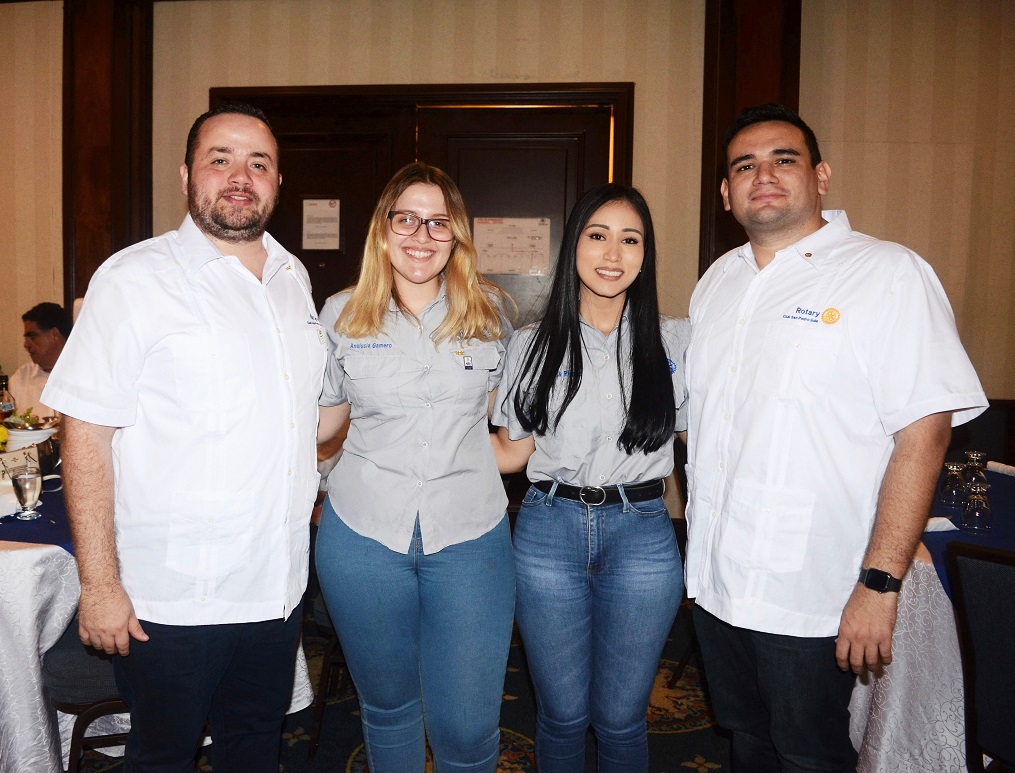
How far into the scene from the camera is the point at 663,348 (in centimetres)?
200

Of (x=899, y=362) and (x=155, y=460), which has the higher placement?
(x=899, y=362)

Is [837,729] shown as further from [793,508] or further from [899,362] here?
[899,362]

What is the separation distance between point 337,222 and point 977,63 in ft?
13.3

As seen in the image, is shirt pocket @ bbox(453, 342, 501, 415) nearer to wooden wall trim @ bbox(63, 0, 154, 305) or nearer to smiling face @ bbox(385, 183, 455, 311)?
smiling face @ bbox(385, 183, 455, 311)

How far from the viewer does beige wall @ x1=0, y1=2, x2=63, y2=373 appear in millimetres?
5098

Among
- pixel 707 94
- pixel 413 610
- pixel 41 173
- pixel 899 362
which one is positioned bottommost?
pixel 413 610

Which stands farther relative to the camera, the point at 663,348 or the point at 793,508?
the point at 663,348

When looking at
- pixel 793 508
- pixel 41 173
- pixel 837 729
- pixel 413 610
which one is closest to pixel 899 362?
pixel 793 508

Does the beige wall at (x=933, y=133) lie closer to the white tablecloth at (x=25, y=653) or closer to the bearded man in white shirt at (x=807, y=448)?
the bearded man in white shirt at (x=807, y=448)

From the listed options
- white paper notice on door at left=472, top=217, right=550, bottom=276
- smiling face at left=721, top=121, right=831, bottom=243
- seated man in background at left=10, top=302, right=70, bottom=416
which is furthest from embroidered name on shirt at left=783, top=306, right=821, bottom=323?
seated man in background at left=10, top=302, right=70, bottom=416

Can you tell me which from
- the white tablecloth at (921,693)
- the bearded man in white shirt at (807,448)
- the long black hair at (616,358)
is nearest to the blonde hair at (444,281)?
the long black hair at (616,358)

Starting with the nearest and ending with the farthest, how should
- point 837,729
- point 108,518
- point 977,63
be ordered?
point 108,518 < point 837,729 < point 977,63

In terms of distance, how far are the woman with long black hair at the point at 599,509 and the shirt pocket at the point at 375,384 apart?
339mm

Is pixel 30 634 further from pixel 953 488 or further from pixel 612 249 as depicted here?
pixel 953 488
